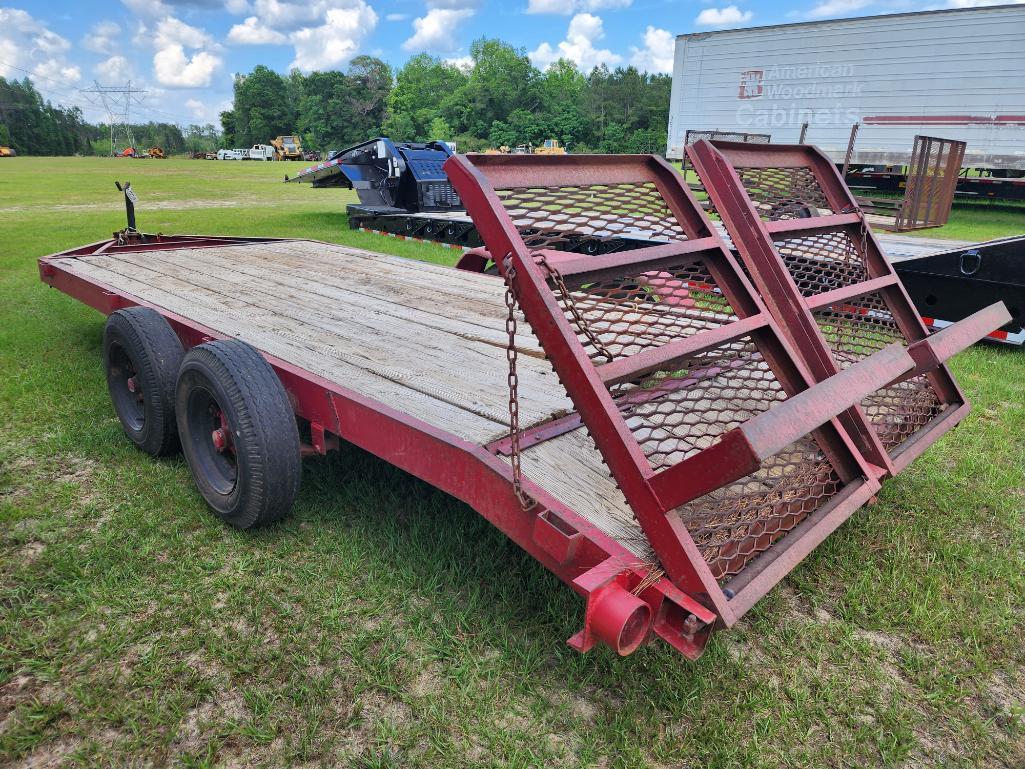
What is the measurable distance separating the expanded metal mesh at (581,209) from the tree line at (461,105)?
63.9 m

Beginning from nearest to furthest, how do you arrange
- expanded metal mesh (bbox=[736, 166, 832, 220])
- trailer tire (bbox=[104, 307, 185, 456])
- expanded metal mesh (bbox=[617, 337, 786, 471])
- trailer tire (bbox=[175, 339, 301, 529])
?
expanded metal mesh (bbox=[617, 337, 786, 471])
trailer tire (bbox=[175, 339, 301, 529])
expanded metal mesh (bbox=[736, 166, 832, 220])
trailer tire (bbox=[104, 307, 185, 456])

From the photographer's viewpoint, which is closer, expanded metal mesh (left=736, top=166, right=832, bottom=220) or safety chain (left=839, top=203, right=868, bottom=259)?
expanded metal mesh (left=736, top=166, right=832, bottom=220)

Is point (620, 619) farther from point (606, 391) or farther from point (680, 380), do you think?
point (680, 380)


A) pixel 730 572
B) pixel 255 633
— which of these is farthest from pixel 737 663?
pixel 255 633

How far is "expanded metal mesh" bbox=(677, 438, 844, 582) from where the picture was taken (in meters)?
1.85

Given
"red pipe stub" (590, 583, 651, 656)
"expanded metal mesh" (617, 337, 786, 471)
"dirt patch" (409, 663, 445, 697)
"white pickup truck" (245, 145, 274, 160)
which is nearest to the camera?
"red pipe stub" (590, 583, 651, 656)

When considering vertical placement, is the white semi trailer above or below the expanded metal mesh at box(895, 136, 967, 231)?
above

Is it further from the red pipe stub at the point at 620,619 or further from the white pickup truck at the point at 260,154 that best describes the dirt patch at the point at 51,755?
the white pickup truck at the point at 260,154

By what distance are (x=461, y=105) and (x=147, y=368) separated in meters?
87.6

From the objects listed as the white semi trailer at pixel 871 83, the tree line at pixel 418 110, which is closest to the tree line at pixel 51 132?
the tree line at pixel 418 110

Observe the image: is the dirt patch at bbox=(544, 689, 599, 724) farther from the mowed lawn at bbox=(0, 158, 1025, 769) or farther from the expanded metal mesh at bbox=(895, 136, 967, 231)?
the expanded metal mesh at bbox=(895, 136, 967, 231)

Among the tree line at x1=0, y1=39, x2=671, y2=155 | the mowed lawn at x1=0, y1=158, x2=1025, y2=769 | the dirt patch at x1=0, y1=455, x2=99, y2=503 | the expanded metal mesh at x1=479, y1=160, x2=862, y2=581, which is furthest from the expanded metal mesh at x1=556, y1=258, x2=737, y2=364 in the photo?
the tree line at x1=0, y1=39, x2=671, y2=155

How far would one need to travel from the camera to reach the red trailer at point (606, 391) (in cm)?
168

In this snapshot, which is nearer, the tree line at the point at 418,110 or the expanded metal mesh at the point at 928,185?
the expanded metal mesh at the point at 928,185
